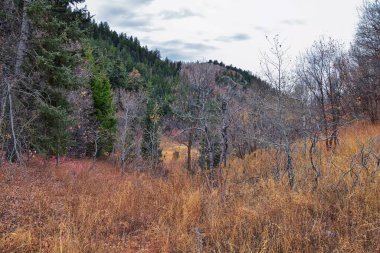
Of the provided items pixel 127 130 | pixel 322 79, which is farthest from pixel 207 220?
pixel 127 130

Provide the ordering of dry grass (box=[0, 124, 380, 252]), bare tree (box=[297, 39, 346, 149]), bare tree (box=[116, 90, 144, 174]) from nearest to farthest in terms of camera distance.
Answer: dry grass (box=[0, 124, 380, 252]) → bare tree (box=[297, 39, 346, 149]) → bare tree (box=[116, 90, 144, 174])

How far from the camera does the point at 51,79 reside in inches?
448

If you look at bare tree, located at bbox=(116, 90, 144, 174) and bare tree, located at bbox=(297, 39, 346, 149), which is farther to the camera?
bare tree, located at bbox=(116, 90, 144, 174)

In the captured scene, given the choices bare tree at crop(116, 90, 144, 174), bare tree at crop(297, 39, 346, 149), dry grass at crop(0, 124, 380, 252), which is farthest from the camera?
bare tree at crop(116, 90, 144, 174)

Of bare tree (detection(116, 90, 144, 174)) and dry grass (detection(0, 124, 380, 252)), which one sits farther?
bare tree (detection(116, 90, 144, 174))

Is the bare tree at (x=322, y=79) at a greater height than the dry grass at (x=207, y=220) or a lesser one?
greater

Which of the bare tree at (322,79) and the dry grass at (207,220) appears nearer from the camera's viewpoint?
the dry grass at (207,220)

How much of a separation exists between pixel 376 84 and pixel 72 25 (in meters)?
13.7

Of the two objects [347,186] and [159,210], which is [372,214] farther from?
[159,210]

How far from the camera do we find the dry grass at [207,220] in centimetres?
327

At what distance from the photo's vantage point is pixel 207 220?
13.9 feet

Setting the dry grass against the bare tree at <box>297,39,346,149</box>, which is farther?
the bare tree at <box>297,39,346,149</box>

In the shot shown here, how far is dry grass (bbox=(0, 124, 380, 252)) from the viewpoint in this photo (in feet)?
10.7

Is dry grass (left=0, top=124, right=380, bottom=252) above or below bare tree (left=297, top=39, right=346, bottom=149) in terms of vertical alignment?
below
